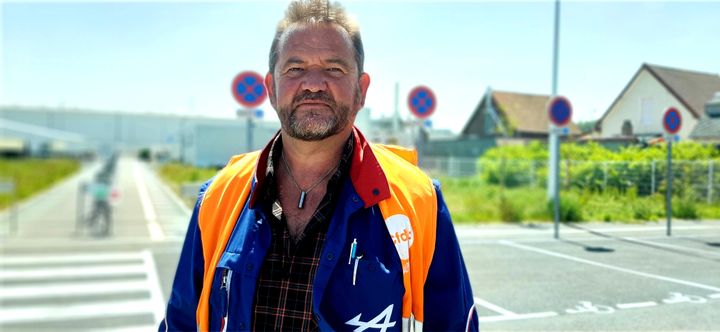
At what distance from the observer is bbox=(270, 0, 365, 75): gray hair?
4.86 feet

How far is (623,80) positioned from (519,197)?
2.85m

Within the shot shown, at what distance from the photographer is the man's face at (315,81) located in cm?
143

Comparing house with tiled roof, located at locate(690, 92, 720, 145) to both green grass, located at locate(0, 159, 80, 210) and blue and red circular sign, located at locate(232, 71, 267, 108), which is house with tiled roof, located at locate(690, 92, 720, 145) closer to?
blue and red circular sign, located at locate(232, 71, 267, 108)

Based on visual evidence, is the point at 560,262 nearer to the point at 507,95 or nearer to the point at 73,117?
the point at 507,95

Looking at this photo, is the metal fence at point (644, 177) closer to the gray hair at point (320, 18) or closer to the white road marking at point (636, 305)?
the white road marking at point (636, 305)

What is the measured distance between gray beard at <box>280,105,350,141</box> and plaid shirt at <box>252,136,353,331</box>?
0.21 meters

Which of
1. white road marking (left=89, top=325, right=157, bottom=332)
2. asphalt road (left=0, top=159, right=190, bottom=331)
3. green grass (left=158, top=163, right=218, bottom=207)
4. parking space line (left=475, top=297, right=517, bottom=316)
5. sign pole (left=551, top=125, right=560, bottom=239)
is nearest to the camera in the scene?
parking space line (left=475, top=297, right=517, bottom=316)

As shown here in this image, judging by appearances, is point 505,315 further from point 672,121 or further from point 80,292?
point 80,292

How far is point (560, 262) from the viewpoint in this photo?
2094 millimetres

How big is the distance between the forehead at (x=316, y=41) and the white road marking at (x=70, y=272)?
634 centimetres

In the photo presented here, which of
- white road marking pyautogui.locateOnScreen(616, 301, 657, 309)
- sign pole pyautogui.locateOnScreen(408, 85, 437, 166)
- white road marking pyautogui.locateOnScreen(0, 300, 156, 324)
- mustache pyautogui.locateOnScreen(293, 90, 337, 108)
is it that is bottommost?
white road marking pyautogui.locateOnScreen(0, 300, 156, 324)

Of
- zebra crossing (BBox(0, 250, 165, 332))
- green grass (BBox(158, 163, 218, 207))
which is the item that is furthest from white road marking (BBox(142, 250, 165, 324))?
green grass (BBox(158, 163, 218, 207))

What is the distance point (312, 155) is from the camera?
5.34 ft

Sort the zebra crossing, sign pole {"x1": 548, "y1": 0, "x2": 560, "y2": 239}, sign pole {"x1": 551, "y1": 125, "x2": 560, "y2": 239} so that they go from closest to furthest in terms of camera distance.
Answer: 1. sign pole {"x1": 548, "y1": 0, "x2": 560, "y2": 239}
2. sign pole {"x1": 551, "y1": 125, "x2": 560, "y2": 239}
3. the zebra crossing
